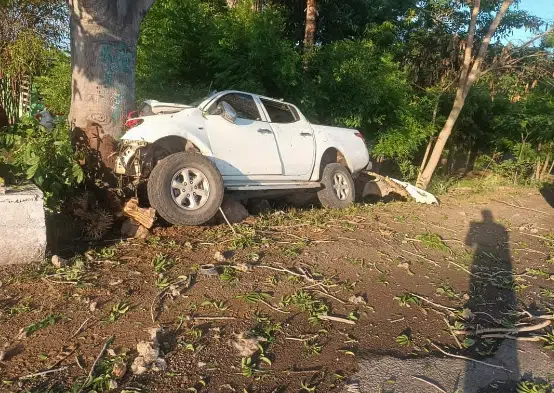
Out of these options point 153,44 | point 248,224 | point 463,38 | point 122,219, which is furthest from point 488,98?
point 122,219

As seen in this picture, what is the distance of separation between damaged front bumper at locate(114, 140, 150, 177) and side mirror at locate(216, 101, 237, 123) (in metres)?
1.04

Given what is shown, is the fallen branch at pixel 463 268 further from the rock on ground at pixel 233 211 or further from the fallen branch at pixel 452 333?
the rock on ground at pixel 233 211

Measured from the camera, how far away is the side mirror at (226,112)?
242 inches

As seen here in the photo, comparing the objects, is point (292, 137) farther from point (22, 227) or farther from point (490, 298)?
point (22, 227)

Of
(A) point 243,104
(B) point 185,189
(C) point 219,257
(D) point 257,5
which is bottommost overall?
(C) point 219,257

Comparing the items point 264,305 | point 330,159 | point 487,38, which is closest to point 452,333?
point 264,305

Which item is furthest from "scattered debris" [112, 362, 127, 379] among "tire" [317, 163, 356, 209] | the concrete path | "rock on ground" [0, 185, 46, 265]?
"tire" [317, 163, 356, 209]

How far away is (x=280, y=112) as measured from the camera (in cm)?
738

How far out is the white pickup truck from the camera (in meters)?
5.59

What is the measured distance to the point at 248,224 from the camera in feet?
20.4

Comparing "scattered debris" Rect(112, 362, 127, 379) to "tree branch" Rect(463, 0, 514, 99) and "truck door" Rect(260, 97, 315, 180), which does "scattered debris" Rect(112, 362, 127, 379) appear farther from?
"tree branch" Rect(463, 0, 514, 99)

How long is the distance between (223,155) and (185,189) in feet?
2.62

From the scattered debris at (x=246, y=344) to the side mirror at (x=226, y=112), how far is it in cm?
335

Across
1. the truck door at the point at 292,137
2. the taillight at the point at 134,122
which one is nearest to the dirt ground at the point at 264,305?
the truck door at the point at 292,137
